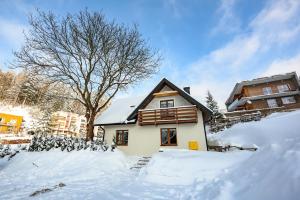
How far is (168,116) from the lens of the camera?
15.6m

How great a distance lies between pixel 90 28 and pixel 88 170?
1236cm

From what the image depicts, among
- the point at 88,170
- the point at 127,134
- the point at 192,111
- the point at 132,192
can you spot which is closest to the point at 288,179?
the point at 132,192

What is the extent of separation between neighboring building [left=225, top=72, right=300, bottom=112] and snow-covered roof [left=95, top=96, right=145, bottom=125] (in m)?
22.5

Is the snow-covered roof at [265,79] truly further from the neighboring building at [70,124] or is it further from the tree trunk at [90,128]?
the neighboring building at [70,124]

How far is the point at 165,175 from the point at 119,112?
11999mm

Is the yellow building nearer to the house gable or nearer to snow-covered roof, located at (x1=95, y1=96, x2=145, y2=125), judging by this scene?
snow-covered roof, located at (x1=95, y1=96, x2=145, y2=125)

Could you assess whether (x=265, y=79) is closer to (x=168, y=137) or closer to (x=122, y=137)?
(x=168, y=137)

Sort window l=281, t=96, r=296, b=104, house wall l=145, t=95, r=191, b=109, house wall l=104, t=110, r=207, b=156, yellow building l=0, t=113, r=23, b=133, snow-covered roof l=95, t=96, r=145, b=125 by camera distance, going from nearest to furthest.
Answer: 1. house wall l=104, t=110, r=207, b=156
2. house wall l=145, t=95, r=191, b=109
3. snow-covered roof l=95, t=96, r=145, b=125
4. window l=281, t=96, r=296, b=104
5. yellow building l=0, t=113, r=23, b=133

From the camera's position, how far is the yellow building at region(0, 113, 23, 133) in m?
34.4

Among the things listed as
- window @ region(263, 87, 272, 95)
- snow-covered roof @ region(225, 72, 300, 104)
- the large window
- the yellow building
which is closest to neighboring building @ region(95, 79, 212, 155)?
snow-covered roof @ region(225, 72, 300, 104)

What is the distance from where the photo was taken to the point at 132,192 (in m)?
6.20

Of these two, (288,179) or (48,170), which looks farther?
(48,170)

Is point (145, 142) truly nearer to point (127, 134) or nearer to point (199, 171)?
point (127, 134)

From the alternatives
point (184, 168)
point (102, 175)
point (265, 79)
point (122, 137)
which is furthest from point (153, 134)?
point (265, 79)
